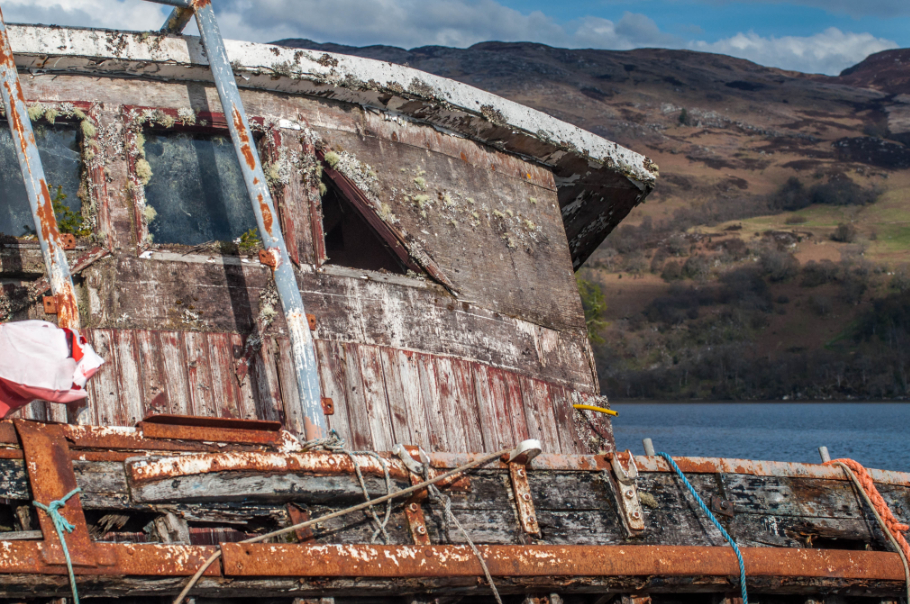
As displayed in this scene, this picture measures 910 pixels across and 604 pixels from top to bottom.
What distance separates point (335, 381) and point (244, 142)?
4.71 ft

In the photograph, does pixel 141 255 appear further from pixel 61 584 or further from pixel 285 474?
pixel 61 584

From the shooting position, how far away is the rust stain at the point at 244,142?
511 centimetres

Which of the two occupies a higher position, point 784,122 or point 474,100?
point 784,122

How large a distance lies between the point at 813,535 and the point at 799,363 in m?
78.9

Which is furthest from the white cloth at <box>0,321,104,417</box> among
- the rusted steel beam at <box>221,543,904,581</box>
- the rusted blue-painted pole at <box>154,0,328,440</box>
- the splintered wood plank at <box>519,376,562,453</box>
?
the splintered wood plank at <box>519,376,562,453</box>

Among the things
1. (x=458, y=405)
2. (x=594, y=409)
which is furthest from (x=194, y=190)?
(x=594, y=409)

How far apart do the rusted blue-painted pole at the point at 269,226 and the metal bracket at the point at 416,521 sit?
0.83m

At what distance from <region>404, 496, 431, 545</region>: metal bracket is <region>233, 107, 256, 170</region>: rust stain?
221 centimetres

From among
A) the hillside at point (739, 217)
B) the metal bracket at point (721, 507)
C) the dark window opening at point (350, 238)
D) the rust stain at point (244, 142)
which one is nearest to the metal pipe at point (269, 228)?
the rust stain at point (244, 142)

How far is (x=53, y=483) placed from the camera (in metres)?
3.16

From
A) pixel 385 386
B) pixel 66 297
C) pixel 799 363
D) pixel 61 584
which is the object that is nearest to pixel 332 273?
pixel 385 386

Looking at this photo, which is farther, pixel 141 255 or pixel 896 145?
pixel 896 145

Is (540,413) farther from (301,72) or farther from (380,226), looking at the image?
(301,72)

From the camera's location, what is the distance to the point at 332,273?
18.7 feet
